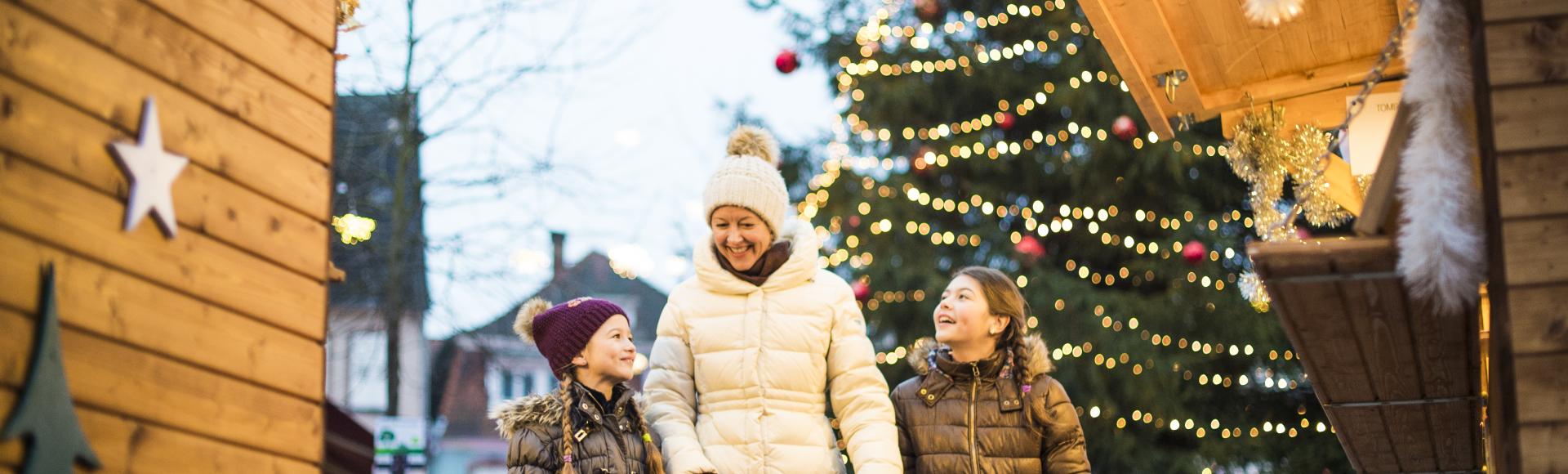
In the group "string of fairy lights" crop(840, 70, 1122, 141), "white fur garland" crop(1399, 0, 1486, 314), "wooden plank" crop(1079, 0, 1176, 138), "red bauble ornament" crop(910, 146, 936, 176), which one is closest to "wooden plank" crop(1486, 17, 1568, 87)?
"white fur garland" crop(1399, 0, 1486, 314)

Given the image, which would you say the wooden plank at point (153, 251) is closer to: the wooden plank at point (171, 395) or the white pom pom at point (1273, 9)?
the wooden plank at point (171, 395)

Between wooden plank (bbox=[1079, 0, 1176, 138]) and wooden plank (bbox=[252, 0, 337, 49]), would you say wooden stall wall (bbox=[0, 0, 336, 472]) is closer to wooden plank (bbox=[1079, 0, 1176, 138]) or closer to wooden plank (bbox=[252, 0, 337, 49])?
wooden plank (bbox=[252, 0, 337, 49])

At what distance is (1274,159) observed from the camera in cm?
580

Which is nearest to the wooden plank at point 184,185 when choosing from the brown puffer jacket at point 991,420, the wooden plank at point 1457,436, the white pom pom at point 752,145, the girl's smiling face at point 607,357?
the girl's smiling face at point 607,357

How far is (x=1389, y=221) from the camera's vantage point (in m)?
3.55

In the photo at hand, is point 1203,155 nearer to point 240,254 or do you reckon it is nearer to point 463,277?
point 463,277

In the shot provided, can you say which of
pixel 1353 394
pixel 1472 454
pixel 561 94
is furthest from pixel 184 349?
pixel 561 94

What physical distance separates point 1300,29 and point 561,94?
32.2 ft

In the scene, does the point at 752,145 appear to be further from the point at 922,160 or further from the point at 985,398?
the point at 922,160

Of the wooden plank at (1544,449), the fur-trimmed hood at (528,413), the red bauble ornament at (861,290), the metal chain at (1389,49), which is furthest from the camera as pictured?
the red bauble ornament at (861,290)

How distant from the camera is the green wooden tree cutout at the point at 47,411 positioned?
2787 millimetres

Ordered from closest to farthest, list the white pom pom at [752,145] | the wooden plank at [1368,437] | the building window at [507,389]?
the wooden plank at [1368,437] < the white pom pom at [752,145] < the building window at [507,389]

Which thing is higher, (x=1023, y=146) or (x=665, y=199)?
(x=665, y=199)

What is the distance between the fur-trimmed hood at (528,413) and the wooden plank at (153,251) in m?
Answer: 1.12
